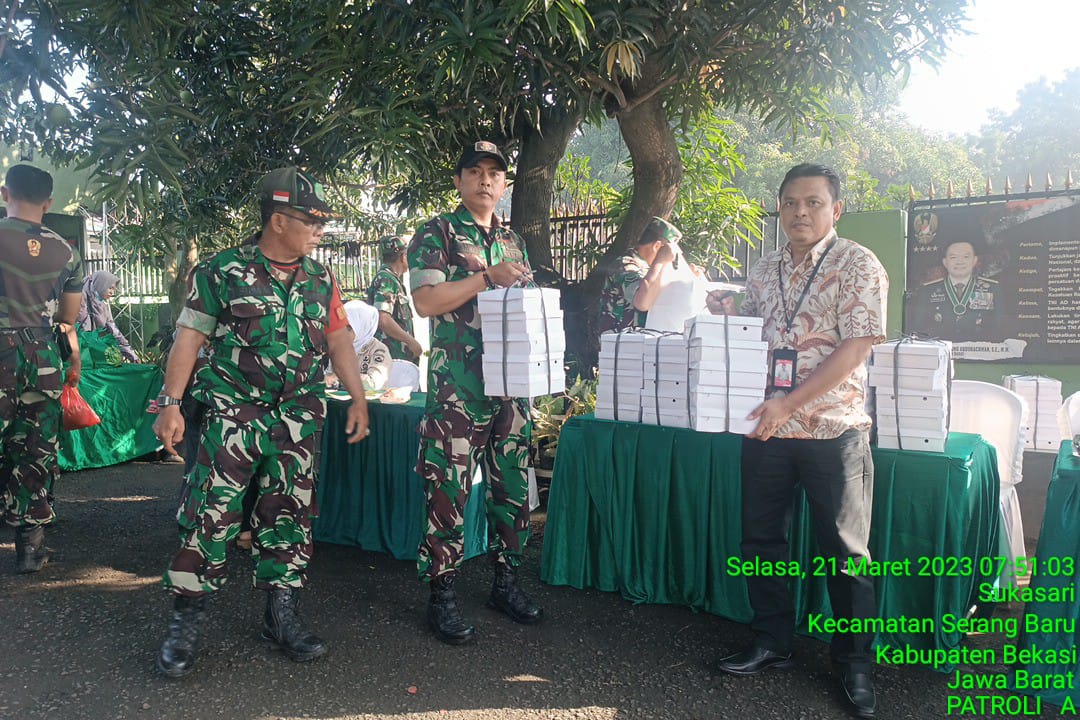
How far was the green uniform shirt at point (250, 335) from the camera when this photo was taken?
277cm

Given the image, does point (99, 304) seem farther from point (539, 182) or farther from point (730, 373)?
point (730, 373)

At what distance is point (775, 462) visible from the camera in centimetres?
278

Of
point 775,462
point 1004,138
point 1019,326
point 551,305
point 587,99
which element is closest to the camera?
point 775,462

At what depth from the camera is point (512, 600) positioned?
3383mm

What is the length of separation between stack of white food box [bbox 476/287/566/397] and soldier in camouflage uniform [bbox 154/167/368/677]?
661 millimetres

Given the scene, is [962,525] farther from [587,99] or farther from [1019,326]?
[587,99]

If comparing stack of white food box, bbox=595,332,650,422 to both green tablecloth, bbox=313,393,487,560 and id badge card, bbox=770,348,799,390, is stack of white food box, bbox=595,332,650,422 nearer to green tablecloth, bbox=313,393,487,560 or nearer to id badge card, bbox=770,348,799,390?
id badge card, bbox=770,348,799,390

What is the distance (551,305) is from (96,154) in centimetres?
232

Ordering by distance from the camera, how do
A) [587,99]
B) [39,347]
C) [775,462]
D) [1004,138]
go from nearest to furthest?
[775,462], [39,347], [587,99], [1004,138]

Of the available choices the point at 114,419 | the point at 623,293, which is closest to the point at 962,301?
the point at 623,293

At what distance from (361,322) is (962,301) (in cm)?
414

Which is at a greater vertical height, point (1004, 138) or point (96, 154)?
point (1004, 138)

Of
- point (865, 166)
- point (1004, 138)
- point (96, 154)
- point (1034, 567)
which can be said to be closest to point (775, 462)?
point (1034, 567)

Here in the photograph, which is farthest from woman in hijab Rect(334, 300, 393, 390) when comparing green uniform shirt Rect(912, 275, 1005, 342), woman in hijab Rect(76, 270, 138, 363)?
woman in hijab Rect(76, 270, 138, 363)
